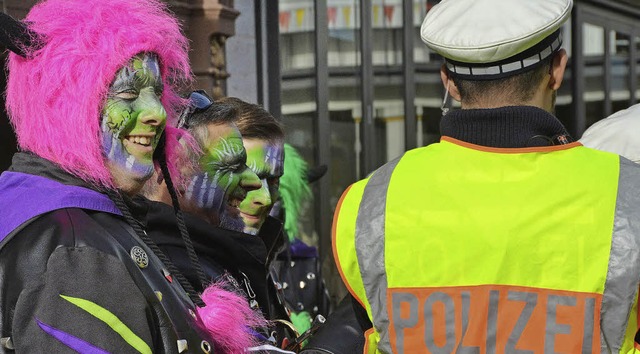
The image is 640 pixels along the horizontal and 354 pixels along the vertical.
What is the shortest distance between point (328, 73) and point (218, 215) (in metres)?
4.56

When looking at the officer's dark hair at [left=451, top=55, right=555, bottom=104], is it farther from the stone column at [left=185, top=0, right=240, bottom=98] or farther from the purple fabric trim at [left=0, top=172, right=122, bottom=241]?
the stone column at [left=185, top=0, right=240, bottom=98]

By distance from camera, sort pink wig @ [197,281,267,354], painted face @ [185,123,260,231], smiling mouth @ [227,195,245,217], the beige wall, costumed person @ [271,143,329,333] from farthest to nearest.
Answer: the beige wall → costumed person @ [271,143,329,333] → smiling mouth @ [227,195,245,217] → painted face @ [185,123,260,231] → pink wig @ [197,281,267,354]

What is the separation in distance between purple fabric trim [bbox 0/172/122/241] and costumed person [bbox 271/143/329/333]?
296cm

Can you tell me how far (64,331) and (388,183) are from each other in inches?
27.1

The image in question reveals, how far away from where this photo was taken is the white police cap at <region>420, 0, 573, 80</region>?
2.06 meters

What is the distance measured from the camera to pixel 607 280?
1942 mm

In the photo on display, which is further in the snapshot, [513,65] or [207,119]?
[207,119]

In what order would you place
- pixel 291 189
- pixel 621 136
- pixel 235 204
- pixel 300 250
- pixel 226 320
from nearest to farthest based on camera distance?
pixel 226 320 < pixel 621 136 < pixel 235 204 < pixel 291 189 < pixel 300 250

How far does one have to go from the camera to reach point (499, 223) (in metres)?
2.01

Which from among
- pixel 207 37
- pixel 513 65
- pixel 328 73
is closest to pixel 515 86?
pixel 513 65

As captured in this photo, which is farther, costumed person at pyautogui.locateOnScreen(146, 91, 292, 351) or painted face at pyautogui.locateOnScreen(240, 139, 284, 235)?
painted face at pyautogui.locateOnScreen(240, 139, 284, 235)

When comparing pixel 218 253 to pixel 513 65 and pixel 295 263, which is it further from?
pixel 295 263

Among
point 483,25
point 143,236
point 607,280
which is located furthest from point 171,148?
point 607,280

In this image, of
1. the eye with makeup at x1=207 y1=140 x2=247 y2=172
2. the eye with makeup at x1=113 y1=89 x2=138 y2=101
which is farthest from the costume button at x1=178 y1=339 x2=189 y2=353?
the eye with makeup at x1=207 y1=140 x2=247 y2=172
